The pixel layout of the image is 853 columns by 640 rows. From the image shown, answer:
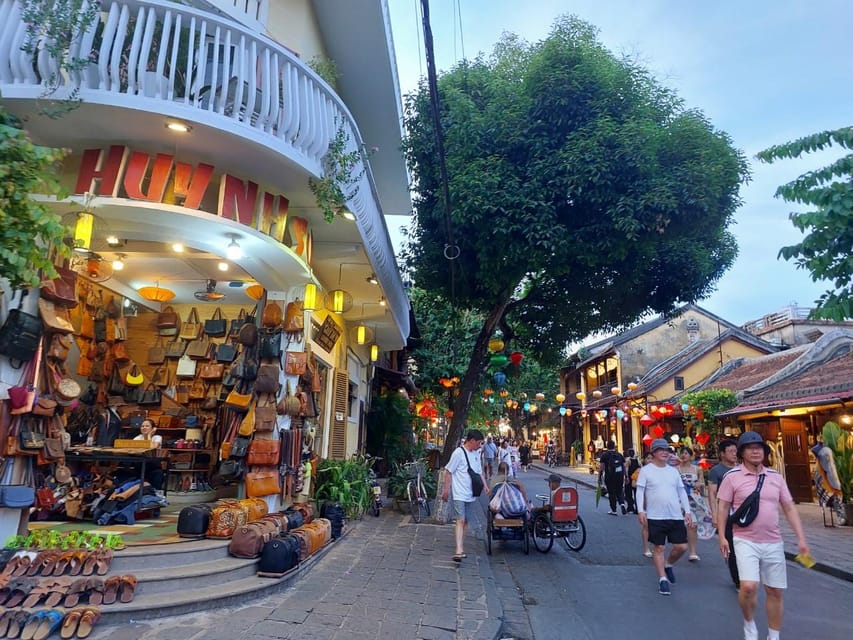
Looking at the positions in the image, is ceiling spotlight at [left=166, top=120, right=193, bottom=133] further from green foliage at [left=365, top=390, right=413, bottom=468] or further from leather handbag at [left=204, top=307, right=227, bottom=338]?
green foliage at [left=365, top=390, right=413, bottom=468]

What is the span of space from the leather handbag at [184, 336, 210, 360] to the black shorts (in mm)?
7321

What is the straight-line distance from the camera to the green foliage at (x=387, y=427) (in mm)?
16859

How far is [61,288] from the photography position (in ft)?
18.8

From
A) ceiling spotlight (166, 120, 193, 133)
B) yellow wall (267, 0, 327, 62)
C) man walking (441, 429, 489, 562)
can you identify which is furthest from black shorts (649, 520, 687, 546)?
yellow wall (267, 0, 327, 62)

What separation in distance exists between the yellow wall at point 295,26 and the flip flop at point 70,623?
7515 mm

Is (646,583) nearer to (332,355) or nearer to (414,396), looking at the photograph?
(332,355)

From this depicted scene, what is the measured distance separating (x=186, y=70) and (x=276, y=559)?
16.4 ft

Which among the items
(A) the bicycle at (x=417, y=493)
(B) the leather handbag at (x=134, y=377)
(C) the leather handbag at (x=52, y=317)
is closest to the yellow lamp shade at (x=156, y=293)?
(B) the leather handbag at (x=134, y=377)

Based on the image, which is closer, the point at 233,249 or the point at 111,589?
the point at 111,589

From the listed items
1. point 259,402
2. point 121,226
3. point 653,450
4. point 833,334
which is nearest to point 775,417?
point 833,334

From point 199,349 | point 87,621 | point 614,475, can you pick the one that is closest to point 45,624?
point 87,621

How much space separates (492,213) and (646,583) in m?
5.96

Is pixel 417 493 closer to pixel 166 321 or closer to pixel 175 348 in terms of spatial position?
pixel 175 348

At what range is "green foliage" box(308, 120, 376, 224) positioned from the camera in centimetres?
641
